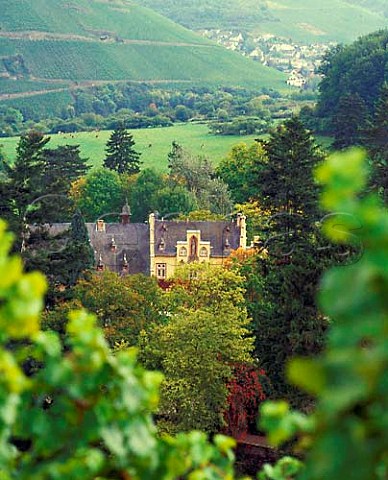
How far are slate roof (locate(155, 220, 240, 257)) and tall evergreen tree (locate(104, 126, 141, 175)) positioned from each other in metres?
30.7

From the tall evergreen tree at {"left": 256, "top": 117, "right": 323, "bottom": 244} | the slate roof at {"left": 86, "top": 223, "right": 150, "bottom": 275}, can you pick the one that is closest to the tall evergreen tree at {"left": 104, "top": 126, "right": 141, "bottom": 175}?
the slate roof at {"left": 86, "top": 223, "right": 150, "bottom": 275}

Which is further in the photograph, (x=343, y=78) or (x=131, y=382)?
(x=343, y=78)

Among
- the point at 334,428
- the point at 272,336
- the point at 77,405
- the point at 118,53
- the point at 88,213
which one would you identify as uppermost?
the point at 334,428

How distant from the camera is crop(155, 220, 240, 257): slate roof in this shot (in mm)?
59872

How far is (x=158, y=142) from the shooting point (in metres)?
122

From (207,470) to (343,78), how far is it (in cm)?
10724

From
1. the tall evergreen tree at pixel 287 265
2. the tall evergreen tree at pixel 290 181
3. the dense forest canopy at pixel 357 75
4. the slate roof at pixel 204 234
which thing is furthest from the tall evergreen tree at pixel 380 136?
the dense forest canopy at pixel 357 75

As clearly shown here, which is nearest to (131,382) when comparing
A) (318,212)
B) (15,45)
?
(318,212)

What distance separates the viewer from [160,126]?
14288 centimetres

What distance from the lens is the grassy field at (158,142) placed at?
109m

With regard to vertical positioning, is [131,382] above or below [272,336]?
above

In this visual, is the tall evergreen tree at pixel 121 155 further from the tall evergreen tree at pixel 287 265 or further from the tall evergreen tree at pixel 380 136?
the tall evergreen tree at pixel 287 265

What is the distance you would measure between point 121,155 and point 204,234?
114ft

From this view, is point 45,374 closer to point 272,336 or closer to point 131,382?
point 131,382
